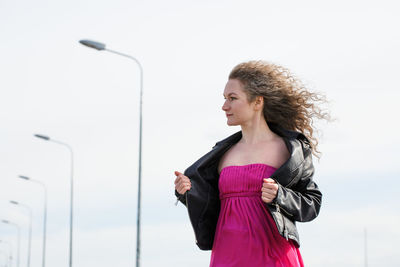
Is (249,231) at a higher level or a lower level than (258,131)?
lower

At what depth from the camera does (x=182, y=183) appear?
579 cm

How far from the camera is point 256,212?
18.6ft

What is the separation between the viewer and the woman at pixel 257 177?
18.4 feet

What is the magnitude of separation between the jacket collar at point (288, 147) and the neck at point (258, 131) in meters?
0.09

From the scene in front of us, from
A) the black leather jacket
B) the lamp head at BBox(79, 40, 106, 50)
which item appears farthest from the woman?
the lamp head at BBox(79, 40, 106, 50)

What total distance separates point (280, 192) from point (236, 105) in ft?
2.52

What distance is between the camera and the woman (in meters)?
5.59

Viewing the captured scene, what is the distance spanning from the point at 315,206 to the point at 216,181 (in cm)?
78

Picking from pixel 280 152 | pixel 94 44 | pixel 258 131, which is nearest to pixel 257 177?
pixel 280 152

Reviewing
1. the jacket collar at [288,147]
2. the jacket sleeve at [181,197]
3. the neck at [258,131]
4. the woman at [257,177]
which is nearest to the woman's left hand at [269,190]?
the woman at [257,177]

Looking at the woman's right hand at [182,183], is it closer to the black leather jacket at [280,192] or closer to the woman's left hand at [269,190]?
the black leather jacket at [280,192]

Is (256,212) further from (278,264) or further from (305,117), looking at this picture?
(305,117)

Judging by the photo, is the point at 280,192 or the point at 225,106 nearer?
the point at 280,192

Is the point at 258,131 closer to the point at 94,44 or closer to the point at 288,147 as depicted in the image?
the point at 288,147
